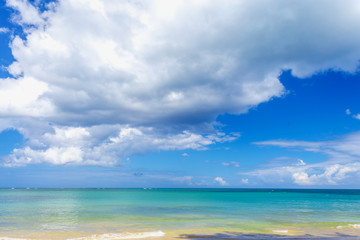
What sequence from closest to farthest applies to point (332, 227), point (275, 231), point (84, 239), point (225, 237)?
1. point (84, 239)
2. point (225, 237)
3. point (275, 231)
4. point (332, 227)

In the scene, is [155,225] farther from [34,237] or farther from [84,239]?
[34,237]

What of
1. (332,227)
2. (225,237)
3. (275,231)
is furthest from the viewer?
(332,227)

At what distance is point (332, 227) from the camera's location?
27062mm

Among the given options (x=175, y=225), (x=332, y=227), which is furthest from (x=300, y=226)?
(x=175, y=225)

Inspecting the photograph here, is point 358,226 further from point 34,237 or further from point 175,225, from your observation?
point 34,237

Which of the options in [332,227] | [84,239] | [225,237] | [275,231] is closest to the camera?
[84,239]

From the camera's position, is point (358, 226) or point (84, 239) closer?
point (84, 239)

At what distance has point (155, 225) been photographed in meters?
27.3

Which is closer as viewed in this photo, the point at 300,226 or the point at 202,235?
the point at 202,235

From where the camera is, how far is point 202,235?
21938 mm

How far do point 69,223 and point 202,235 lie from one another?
1475 cm

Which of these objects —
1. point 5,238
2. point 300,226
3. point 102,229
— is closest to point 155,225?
point 102,229

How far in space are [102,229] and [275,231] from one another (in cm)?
1580

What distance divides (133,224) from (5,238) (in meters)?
11.4
